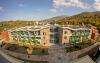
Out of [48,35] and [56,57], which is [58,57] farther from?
[48,35]

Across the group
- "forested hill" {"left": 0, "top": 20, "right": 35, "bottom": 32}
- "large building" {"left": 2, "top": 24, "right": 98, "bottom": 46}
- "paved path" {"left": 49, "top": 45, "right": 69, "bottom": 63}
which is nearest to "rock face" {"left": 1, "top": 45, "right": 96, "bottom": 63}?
"paved path" {"left": 49, "top": 45, "right": 69, "bottom": 63}

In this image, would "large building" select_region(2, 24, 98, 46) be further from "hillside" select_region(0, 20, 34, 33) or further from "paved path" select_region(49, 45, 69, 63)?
"paved path" select_region(49, 45, 69, 63)

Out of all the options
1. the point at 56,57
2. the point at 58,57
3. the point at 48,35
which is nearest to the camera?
the point at 58,57

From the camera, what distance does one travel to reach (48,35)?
632cm

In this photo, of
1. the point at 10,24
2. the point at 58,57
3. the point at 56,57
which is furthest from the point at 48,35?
the point at 58,57

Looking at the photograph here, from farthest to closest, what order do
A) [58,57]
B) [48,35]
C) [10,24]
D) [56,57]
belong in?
1. [48,35]
2. [10,24]
3. [56,57]
4. [58,57]

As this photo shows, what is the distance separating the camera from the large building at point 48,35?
17.1ft

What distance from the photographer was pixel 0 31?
4.73 m

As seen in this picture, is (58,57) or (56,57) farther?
(56,57)

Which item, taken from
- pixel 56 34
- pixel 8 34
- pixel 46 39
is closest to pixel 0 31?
pixel 8 34

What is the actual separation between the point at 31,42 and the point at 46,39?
0.54m

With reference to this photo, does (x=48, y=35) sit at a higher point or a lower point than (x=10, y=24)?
lower

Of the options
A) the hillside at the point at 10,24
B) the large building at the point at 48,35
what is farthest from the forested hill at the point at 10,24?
the large building at the point at 48,35

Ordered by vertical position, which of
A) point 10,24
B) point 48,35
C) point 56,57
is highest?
point 10,24
